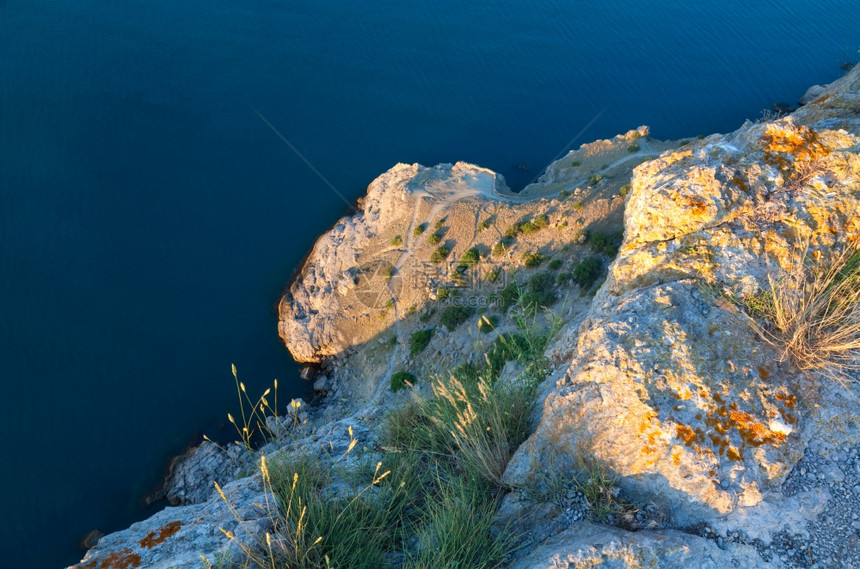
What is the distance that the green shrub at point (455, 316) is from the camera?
2717cm

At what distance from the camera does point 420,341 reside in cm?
2723

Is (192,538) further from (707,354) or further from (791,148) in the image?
(791,148)

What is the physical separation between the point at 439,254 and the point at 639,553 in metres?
23.8

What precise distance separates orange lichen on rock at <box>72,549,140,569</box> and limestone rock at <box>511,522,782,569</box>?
5.95m

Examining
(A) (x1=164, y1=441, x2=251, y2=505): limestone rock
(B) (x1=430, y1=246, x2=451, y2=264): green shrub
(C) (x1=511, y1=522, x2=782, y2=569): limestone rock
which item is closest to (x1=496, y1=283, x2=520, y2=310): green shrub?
(B) (x1=430, y1=246, x2=451, y2=264): green shrub

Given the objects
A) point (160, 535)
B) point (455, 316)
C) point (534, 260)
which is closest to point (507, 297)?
point (534, 260)

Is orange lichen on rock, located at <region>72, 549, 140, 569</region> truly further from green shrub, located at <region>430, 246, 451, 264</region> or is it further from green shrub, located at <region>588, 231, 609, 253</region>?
green shrub, located at <region>430, 246, 451, 264</region>

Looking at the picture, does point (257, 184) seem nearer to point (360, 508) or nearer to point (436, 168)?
point (436, 168)

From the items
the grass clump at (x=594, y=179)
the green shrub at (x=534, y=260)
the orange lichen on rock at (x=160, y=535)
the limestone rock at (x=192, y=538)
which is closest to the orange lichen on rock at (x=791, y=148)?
the limestone rock at (x=192, y=538)

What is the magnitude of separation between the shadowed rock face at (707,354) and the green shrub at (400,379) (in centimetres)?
1529

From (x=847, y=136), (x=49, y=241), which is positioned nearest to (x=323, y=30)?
(x=49, y=241)

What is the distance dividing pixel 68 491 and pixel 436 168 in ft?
86.1

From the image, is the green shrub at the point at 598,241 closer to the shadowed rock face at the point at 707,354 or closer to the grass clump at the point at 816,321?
the shadowed rock face at the point at 707,354

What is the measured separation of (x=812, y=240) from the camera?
10273 mm
